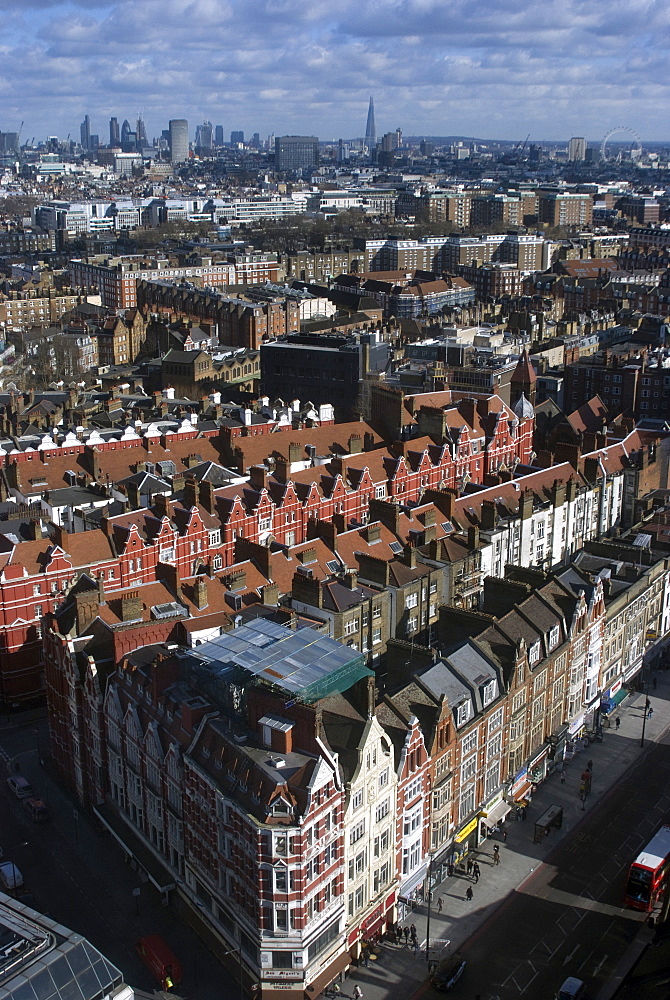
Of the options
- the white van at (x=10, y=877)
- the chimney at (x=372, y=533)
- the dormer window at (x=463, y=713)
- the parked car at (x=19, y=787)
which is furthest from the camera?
the chimney at (x=372, y=533)

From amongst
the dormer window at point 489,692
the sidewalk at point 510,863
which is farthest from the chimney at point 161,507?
the sidewalk at point 510,863

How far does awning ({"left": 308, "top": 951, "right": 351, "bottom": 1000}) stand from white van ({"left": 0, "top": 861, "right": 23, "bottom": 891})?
18.4m

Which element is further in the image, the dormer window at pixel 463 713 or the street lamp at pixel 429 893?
the dormer window at pixel 463 713

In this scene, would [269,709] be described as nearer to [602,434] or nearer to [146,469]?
[146,469]

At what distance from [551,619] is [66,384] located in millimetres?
118030

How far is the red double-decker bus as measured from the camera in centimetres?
5669

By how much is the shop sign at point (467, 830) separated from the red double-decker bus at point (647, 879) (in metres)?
9.16

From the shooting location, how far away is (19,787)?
68.1m

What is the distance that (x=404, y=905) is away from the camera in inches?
2233

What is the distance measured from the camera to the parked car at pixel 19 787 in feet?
222

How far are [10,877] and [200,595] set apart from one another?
2092cm

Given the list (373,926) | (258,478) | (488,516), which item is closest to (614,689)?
(488,516)

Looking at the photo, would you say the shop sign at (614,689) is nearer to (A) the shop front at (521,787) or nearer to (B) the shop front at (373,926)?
(A) the shop front at (521,787)

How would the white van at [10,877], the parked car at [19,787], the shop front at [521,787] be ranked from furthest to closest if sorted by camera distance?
1. the parked car at [19,787]
2. the shop front at [521,787]
3. the white van at [10,877]
